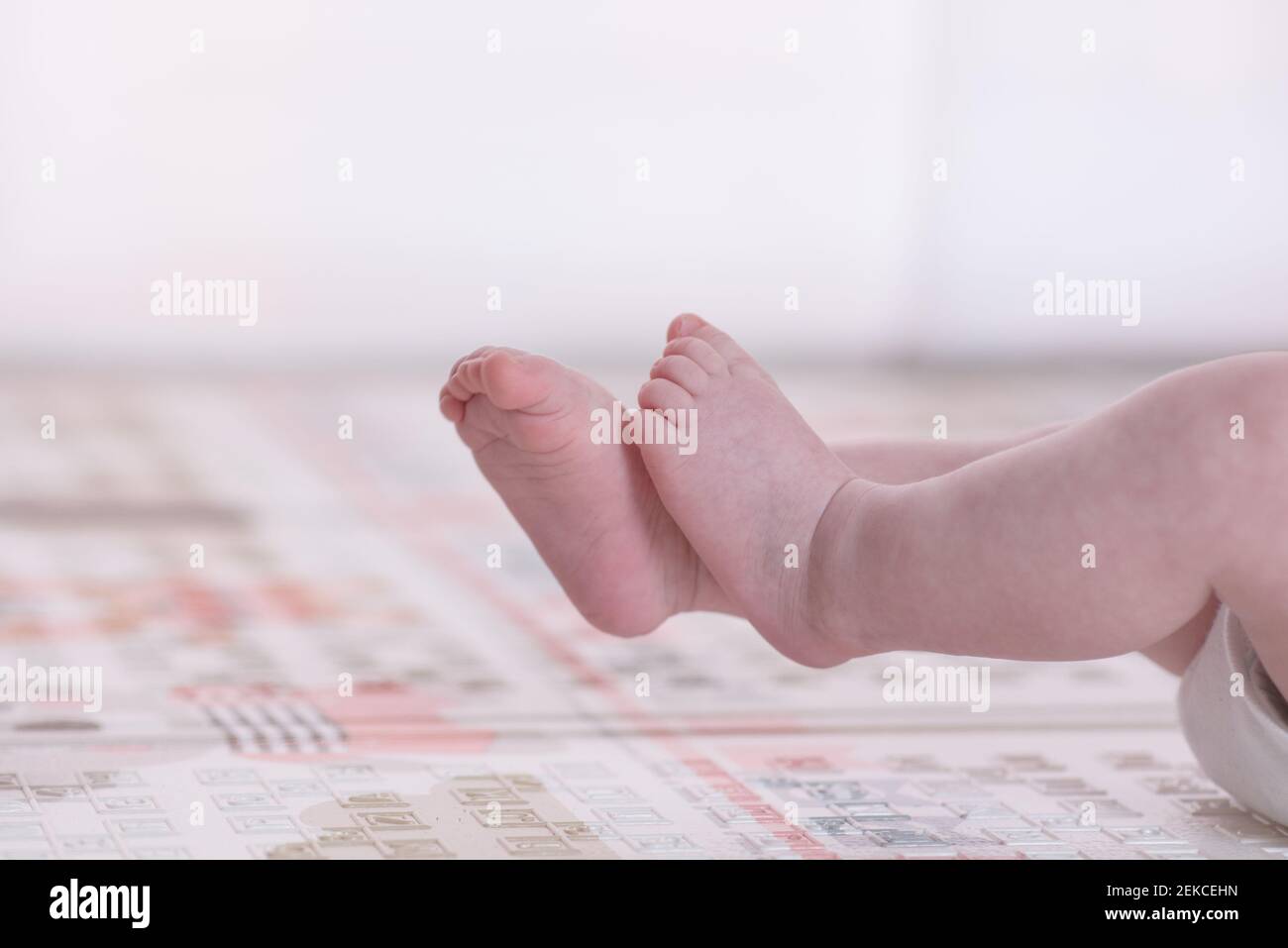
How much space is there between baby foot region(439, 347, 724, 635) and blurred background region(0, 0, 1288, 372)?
8.03ft

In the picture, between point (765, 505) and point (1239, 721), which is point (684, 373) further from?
point (1239, 721)

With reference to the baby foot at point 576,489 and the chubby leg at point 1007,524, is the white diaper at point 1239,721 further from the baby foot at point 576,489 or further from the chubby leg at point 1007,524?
the baby foot at point 576,489

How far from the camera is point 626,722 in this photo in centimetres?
103

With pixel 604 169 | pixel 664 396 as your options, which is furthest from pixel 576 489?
pixel 604 169

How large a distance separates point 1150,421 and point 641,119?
2929 millimetres

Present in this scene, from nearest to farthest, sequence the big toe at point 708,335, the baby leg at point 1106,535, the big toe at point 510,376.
→ the baby leg at point 1106,535 < the big toe at point 510,376 < the big toe at point 708,335

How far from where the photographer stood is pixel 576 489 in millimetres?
897

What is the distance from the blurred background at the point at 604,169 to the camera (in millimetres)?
3369

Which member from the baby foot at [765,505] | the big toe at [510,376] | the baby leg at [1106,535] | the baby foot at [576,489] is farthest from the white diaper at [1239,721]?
the big toe at [510,376]

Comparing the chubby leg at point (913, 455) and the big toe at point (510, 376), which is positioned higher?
the big toe at point (510, 376)

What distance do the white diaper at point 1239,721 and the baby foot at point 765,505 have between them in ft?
0.67

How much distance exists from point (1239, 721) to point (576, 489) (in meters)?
0.41
